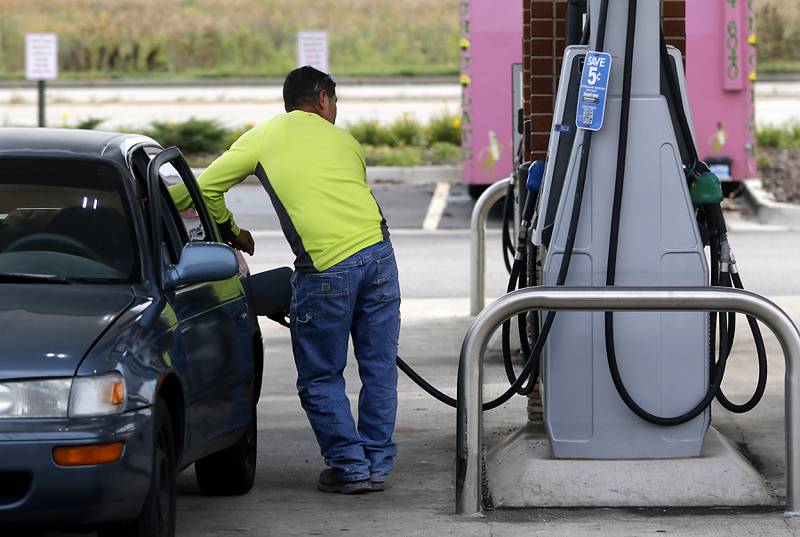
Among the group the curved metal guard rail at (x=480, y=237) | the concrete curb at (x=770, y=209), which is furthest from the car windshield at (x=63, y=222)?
→ the concrete curb at (x=770, y=209)

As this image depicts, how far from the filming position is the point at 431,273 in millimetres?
14016

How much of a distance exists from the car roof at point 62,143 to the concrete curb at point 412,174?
49.6 feet

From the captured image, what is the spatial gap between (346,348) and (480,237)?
4.59 metres

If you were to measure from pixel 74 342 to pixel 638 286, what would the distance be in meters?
2.27

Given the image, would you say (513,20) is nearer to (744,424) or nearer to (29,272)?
(744,424)

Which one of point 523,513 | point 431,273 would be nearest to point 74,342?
point 523,513

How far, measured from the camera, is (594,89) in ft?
20.1

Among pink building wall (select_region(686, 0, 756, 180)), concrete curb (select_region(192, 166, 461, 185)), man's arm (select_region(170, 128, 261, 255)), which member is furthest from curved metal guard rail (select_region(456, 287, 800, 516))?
concrete curb (select_region(192, 166, 461, 185))

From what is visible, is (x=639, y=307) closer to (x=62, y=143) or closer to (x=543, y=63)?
(x=543, y=63)

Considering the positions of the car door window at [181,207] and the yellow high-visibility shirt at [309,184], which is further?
the yellow high-visibility shirt at [309,184]

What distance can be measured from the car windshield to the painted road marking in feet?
38.5

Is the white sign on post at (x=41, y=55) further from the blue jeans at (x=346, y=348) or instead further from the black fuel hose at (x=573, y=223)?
the black fuel hose at (x=573, y=223)

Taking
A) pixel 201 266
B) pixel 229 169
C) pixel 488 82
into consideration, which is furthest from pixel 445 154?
pixel 201 266

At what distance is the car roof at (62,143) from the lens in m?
5.80
